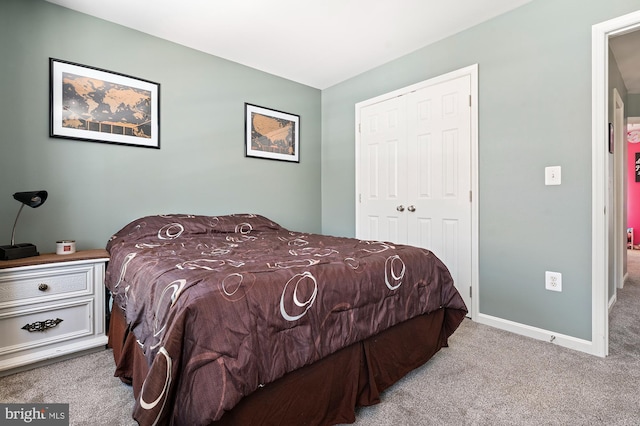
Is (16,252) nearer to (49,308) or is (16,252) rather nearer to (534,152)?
(49,308)

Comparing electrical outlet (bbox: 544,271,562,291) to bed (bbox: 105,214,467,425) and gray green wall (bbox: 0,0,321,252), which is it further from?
gray green wall (bbox: 0,0,321,252)

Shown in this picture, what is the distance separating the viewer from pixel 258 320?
108cm

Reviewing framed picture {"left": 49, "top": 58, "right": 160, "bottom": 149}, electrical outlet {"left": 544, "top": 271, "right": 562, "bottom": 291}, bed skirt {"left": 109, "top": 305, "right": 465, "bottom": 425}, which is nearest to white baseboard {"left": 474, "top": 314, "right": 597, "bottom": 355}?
electrical outlet {"left": 544, "top": 271, "right": 562, "bottom": 291}

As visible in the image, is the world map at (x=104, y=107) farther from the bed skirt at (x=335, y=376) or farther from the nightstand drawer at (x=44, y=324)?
the bed skirt at (x=335, y=376)

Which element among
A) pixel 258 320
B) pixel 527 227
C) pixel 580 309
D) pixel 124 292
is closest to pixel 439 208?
pixel 527 227

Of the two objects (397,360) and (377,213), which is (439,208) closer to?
(377,213)

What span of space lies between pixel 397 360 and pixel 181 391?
1084 mm

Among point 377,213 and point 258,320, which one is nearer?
point 258,320

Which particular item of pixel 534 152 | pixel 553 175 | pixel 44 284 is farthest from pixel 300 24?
pixel 44 284

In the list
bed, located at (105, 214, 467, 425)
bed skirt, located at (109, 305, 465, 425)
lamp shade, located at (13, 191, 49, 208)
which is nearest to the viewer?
bed, located at (105, 214, 467, 425)

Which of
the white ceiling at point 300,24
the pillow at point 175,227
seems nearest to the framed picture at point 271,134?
the white ceiling at point 300,24

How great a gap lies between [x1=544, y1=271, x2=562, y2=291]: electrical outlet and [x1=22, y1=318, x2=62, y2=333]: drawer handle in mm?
3200

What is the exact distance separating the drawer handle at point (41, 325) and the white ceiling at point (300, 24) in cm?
218

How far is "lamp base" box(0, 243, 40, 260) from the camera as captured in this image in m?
1.81
